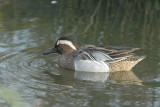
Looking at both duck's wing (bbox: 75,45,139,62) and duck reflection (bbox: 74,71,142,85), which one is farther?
duck's wing (bbox: 75,45,139,62)

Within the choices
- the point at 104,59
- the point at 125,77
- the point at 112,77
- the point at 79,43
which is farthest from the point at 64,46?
the point at 125,77

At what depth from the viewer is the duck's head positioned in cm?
932

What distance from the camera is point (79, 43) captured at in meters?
10.6

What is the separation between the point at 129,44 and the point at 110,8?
12.4ft

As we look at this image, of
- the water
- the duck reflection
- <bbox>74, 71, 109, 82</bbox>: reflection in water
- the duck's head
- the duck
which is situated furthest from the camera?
the duck's head

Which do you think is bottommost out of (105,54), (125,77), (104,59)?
(125,77)

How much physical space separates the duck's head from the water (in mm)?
285

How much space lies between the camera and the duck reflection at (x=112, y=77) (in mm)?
7945

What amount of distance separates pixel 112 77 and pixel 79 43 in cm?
244

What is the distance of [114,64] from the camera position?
8719mm

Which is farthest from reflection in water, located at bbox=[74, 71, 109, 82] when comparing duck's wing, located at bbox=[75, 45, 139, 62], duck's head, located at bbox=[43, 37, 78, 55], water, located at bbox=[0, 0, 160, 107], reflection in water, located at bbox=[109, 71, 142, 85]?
duck's head, located at bbox=[43, 37, 78, 55]

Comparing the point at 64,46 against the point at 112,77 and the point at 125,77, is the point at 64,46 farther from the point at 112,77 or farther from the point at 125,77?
the point at 125,77

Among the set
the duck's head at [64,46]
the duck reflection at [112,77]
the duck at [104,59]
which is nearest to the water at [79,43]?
the duck reflection at [112,77]

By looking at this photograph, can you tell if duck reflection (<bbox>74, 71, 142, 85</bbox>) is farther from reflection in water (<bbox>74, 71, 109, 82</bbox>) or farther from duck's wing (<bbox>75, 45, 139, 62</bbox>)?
duck's wing (<bbox>75, 45, 139, 62</bbox>)
